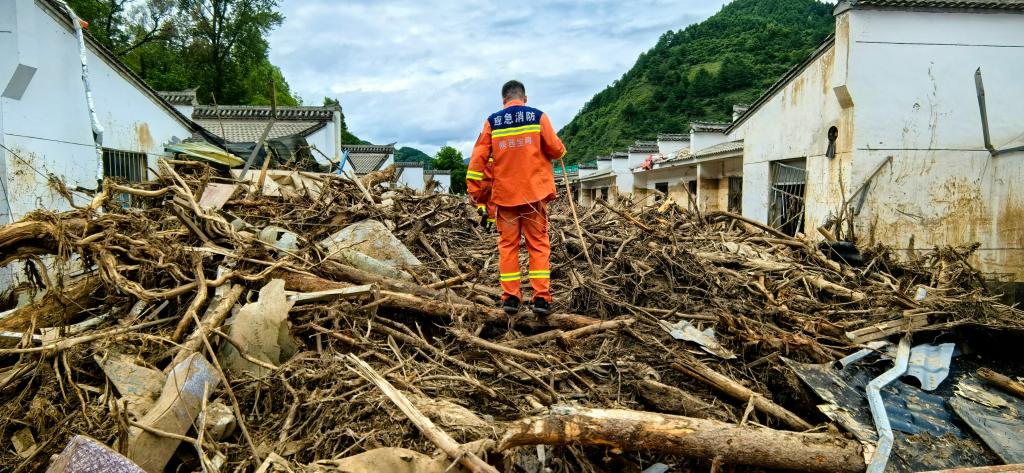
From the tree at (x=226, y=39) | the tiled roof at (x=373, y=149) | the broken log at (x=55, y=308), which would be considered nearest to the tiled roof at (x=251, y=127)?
the tree at (x=226, y=39)

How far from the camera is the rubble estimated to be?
2771 millimetres

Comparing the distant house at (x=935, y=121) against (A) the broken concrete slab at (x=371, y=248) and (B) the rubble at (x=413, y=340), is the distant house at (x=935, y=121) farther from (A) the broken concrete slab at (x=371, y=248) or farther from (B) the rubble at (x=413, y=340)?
(A) the broken concrete slab at (x=371, y=248)

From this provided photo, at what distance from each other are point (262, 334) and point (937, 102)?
10912 mm

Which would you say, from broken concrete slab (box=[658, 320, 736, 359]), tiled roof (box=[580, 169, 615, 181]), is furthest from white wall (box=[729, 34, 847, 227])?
tiled roof (box=[580, 169, 615, 181])

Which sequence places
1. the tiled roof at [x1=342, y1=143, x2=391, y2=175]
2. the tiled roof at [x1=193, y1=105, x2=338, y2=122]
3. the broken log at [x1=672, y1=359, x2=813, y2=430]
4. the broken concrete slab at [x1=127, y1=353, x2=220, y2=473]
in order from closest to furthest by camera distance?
the broken concrete slab at [x1=127, y1=353, x2=220, y2=473] < the broken log at [x1=672, y1=359, x2=813, y2=430] < the tiled roof at [x1=193, y1=105, x2=338, y2=122] < the tiled roof at [x1=342, y1=143, x2=391, y2=175]

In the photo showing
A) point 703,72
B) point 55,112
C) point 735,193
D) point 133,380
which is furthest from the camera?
point 703,72

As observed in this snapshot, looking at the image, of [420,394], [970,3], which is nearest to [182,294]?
[420,394]

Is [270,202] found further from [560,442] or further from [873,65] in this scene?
[873,65]

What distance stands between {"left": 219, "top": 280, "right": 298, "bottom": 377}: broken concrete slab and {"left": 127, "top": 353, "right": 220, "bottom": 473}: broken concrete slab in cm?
31

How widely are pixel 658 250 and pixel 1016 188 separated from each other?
8.13 metres

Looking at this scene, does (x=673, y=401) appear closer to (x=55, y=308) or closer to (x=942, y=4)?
(x=55, y=308)

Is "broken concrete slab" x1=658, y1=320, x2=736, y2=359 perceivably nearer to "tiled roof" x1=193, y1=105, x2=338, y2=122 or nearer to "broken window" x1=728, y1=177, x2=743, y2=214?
"broken window" x1=728, y1=177, x2=743, y2=214

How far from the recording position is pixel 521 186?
4207 mm

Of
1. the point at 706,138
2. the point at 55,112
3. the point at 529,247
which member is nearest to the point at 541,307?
the point at 529,247
